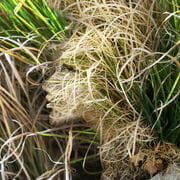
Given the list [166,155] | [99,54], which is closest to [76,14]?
[99,54]

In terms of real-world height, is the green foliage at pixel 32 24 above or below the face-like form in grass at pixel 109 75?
above

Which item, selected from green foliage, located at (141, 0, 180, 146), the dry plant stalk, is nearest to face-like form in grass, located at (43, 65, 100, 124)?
the dry plant stalk

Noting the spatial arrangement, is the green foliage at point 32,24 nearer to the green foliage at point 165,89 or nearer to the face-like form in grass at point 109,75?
the face-like form in grass at point 109,75

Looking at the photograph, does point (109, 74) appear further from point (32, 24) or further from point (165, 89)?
point (32, 24)

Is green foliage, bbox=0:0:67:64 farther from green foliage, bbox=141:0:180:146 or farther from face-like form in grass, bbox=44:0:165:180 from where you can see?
green foliage, bbox=141:0:180:146

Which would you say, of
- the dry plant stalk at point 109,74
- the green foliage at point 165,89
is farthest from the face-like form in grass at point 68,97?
the green foliage at point 165,89

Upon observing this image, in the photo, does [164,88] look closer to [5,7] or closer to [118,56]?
[118,56]

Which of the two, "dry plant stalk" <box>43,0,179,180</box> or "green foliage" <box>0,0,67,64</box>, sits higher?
"green foliage" <box>0,0,67,64</box>

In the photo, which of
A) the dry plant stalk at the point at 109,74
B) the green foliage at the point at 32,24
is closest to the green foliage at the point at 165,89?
the dry plant stalk at the point at 109,74
